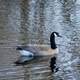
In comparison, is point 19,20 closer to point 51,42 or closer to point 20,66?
point 51,42

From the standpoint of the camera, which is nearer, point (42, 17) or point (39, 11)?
point (42, 17)

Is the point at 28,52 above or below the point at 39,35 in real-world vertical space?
below

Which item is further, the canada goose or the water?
the canada goose

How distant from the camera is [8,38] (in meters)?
15.4

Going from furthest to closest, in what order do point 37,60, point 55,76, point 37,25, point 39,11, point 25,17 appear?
point 39,11, point 25,17, point 37,25, point 37,60, point 55,76

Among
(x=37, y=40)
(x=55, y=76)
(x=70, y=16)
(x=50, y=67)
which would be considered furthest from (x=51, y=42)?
(x=70, y=16)

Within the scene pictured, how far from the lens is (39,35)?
16391 mm

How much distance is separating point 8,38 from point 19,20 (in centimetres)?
425

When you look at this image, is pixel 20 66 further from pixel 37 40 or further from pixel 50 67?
pixel 37 40

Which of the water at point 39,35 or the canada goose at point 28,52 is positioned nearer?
the water at point 39,35

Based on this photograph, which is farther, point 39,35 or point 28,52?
point 39,35

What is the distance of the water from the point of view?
38.4ft

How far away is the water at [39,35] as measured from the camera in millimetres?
11713

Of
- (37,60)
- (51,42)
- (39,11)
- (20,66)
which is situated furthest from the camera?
(39,11)
